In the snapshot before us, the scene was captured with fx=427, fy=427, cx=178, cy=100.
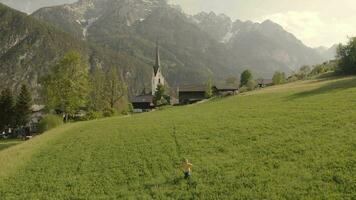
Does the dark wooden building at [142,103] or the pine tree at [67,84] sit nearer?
the pine tree at [67,84]

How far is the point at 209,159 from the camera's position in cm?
3841

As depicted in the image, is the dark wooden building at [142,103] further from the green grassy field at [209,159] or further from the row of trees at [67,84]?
the green grassy field at [209,159]

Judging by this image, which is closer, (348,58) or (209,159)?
(209,159)

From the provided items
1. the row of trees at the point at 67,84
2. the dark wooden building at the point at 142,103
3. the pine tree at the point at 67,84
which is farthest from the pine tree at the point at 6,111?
the dark wooden building at the point at 142,103

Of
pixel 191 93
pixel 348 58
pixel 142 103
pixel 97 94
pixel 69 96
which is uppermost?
pixel 348 58

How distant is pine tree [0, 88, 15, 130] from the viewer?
378 feet

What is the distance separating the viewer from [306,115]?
4912cm

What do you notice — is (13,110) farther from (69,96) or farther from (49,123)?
(49,123)

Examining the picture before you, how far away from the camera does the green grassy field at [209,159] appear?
30984 mm

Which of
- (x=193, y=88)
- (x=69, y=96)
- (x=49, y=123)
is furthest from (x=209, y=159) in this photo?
(x=193, y=88)

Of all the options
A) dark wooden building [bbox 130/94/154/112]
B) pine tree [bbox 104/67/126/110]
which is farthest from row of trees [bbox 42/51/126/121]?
dark wooden building [bbox 130/94/154/112]

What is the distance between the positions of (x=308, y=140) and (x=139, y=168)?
51.2ft

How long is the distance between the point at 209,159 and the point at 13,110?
92238 mm

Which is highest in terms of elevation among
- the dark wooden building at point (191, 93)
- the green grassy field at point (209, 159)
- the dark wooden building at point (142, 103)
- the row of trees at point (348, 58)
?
the row of trees at point (348, 58)
